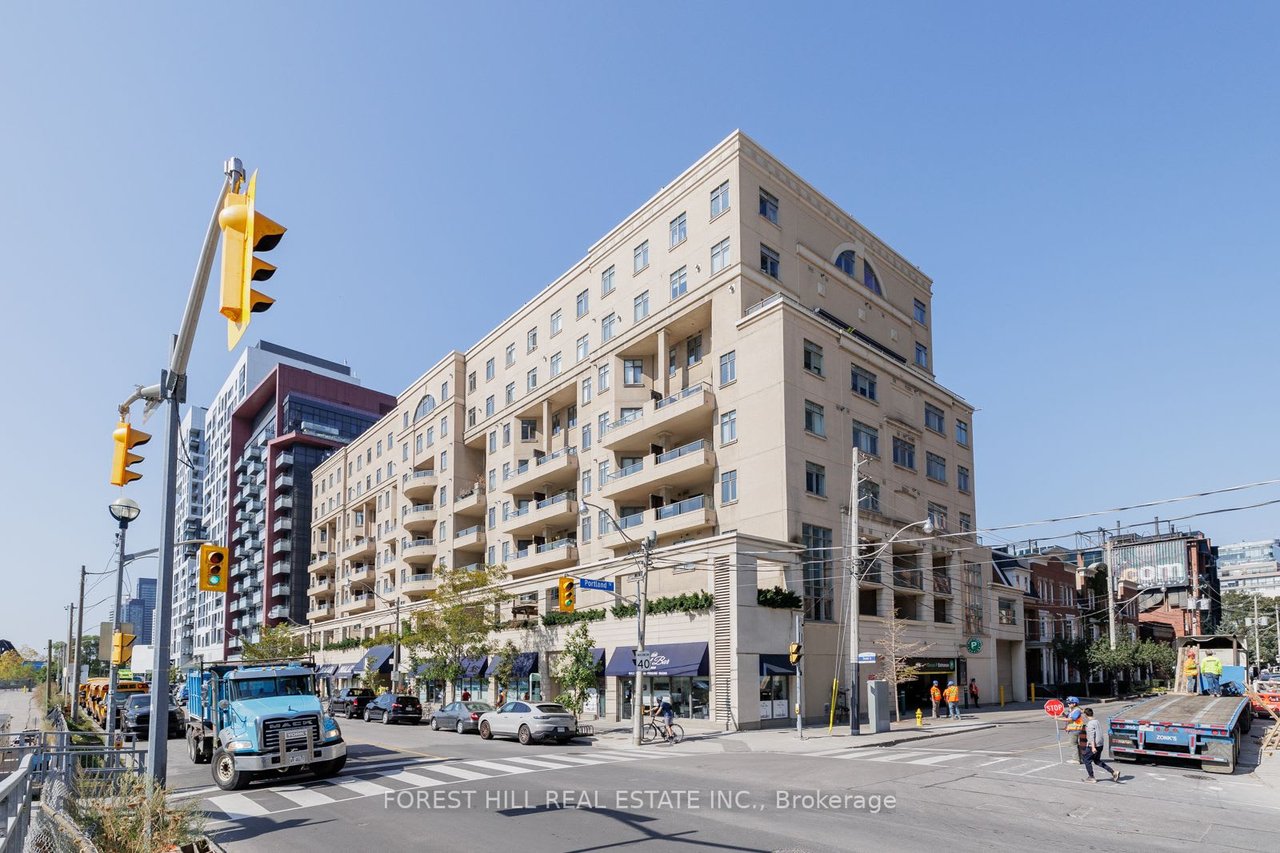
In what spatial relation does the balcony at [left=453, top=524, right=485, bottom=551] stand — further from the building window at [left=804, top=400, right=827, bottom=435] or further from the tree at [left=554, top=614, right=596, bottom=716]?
the building window at [left=804, top=400, right=827, bottom=435]

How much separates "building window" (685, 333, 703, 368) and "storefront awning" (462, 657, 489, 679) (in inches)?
881

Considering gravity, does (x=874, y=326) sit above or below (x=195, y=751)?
above

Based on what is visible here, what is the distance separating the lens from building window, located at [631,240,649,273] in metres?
52.1

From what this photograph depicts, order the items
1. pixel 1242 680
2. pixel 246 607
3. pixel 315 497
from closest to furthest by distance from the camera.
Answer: pixel 1242 680 < pixel 315 497 < pixel 246 607

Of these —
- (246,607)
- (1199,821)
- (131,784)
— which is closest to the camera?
(131,784)

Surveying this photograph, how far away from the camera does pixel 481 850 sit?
1334 cm

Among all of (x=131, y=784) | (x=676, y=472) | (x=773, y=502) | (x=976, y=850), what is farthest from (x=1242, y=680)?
(x=131, y=784)

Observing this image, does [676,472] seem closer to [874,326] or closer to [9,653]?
[874,326]

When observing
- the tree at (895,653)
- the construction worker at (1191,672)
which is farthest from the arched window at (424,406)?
the construction worker at (1191,672)

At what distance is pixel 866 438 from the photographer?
158 feet

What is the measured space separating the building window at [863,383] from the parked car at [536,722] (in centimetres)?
2369

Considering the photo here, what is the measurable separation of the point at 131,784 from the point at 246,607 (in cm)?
12418

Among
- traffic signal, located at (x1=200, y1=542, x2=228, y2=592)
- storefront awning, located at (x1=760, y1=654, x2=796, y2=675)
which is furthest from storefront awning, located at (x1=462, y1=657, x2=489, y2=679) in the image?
traffic signal, located at (x1=200, y1=542, x2=228, y2=592)

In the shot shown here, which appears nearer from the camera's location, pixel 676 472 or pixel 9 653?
pixel 676 472
